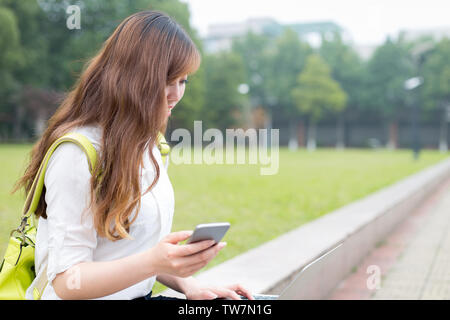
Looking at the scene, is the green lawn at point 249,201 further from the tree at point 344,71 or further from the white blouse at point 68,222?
the tree at point 344,71

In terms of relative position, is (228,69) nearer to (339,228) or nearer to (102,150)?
(339,228)

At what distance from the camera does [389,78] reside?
42844 mm

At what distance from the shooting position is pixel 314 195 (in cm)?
852

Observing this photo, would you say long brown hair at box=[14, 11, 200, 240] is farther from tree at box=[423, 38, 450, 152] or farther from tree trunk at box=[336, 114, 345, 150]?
tree trunk at box=[336, 114, 345, 150]

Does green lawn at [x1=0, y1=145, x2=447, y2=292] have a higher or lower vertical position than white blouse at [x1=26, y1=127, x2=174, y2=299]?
lower

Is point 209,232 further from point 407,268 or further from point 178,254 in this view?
point 407,268

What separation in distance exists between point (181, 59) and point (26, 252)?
62 centimetres

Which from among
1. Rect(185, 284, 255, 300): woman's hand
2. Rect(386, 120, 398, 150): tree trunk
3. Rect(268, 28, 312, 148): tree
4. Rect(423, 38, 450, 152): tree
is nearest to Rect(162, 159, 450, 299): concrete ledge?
Rect(185, 284, 255, 300): woman's hand

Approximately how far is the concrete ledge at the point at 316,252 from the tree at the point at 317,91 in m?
37.2

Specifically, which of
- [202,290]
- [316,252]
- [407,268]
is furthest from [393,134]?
[202,290]

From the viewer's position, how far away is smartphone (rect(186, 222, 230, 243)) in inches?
42.1

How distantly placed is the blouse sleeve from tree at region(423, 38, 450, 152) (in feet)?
138

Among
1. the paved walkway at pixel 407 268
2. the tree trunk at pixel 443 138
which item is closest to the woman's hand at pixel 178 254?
the paved walkway at pixel 407 268
